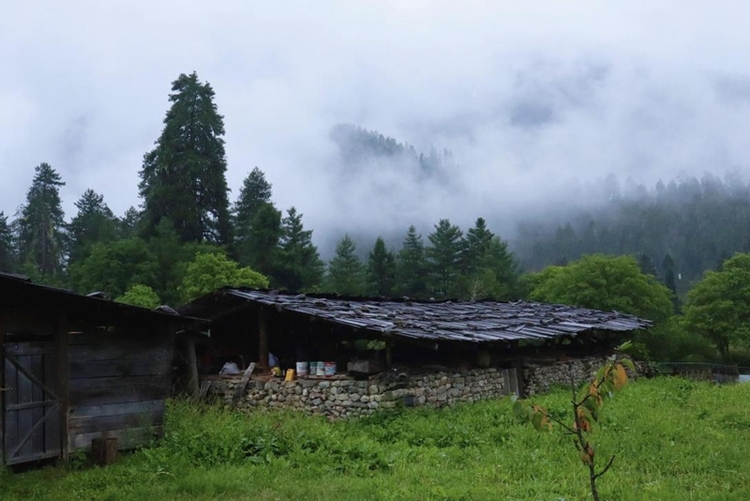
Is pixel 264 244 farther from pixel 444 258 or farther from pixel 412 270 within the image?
pixel 444 258

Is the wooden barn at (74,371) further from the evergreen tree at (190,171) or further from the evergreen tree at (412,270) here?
the evergreen tree at (412,270)

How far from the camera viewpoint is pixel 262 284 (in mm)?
35562

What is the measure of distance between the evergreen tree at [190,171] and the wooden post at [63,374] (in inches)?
1672

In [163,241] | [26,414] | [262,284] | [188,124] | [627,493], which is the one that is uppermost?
[188,124]

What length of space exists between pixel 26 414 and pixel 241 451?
3228 millimetres

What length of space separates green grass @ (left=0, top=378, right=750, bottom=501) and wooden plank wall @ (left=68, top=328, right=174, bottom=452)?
0.55 metres

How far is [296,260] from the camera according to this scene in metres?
50.7

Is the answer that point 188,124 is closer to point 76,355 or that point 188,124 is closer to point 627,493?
point 76,355

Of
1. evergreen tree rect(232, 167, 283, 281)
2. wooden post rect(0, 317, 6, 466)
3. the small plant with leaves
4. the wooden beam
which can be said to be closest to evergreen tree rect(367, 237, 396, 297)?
evergreen tree rect(232, 167, 283, 281)

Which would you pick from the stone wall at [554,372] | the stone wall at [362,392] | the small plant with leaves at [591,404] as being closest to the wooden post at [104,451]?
the stone wall at [362,392]

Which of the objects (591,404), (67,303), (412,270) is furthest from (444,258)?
(591,404)

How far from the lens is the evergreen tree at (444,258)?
2260 inches

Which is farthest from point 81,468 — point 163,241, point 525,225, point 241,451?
point 525,225

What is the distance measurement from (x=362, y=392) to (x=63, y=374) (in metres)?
5.85
